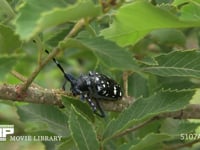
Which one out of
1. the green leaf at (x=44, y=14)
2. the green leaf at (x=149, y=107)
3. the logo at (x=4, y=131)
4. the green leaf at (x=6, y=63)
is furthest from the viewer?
the logo at (x=4, y=131)

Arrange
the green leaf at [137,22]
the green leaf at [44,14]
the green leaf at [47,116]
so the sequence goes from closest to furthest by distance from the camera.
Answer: the green leaf at [44,14] < the green leaf at [137,22] < the green leaf at [47,116]

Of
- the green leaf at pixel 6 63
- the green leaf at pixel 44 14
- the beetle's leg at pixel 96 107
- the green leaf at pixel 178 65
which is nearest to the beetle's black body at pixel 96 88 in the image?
the beetle's leg at pixel 96 107

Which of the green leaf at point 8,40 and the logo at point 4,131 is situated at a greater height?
the green leaf at point 8,40

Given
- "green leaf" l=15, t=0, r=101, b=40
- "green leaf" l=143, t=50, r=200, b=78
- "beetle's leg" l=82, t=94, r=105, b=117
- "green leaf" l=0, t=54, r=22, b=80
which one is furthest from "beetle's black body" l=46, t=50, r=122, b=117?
"green leaf" l=15, t=0, r=101, b=40

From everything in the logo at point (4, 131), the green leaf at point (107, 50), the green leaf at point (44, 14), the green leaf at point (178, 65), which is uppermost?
the green leaf at point (44, 14)

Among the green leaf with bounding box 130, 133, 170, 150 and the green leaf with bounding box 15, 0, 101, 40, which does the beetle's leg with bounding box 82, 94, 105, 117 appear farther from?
the green leaf with bounding box 15, 0, 101, 40

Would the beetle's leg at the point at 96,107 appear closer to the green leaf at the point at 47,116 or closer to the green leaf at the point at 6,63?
the green leaf at the point at 47,116

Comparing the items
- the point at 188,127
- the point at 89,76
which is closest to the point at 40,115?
the point at 89,76
